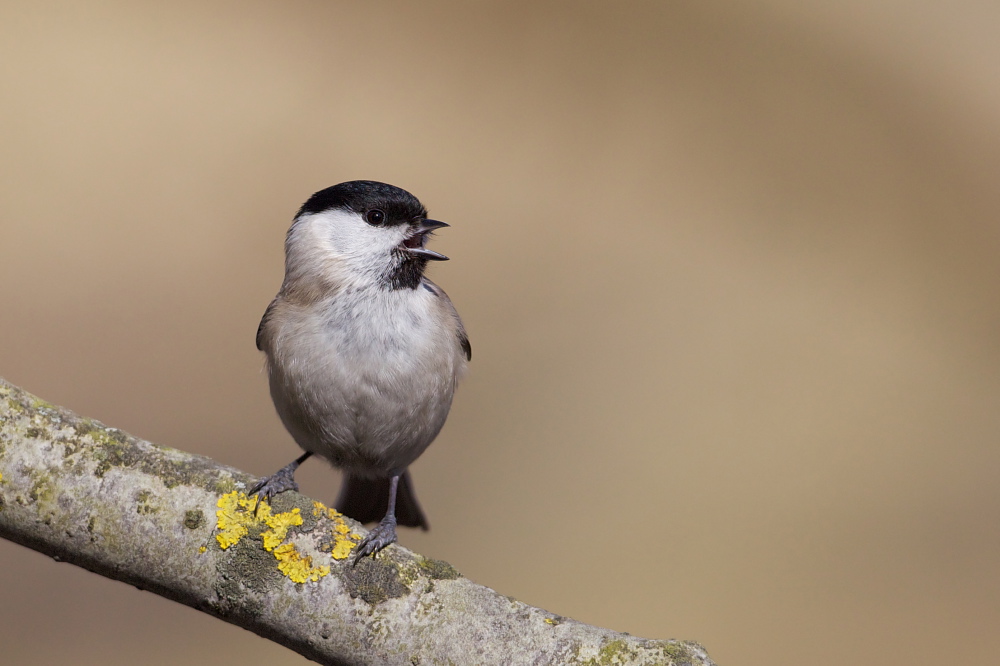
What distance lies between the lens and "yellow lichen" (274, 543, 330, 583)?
1.07 metres

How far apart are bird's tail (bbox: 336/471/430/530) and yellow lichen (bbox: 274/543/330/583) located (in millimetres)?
902

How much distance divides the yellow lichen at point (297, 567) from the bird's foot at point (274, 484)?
7 centimetres

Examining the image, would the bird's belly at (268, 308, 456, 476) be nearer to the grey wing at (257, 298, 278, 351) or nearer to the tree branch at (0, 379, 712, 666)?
the grey wing at (257, 298, 278, 351)

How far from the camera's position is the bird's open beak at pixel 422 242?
5.58 ft

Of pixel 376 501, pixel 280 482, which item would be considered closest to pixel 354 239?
pixel 280 482

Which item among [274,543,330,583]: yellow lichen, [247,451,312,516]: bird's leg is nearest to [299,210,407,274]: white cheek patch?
[247,451,312,516]: bird's leg

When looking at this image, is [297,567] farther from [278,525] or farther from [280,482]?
[280,482]

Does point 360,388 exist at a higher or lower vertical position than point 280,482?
higher

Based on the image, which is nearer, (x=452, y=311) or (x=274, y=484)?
(x=274, y=484)

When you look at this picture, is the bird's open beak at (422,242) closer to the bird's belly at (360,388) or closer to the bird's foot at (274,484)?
the bird's belly at (360,388)

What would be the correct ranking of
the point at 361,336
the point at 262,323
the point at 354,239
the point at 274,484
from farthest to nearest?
the point at 262,323 < the point at 354,239 < the point at 361,336 < the point at 274,484

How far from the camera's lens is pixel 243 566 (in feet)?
3.50

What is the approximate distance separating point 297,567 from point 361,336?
1.99ft

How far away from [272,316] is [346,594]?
0.83m
